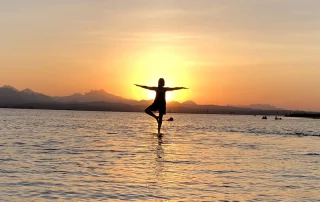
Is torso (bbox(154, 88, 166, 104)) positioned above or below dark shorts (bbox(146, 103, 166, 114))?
above

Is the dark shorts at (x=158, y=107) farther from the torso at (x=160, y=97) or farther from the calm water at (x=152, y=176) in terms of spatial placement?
the calm water at (x=152, y=176)

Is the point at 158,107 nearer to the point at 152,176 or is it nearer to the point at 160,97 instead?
the point at 160,97

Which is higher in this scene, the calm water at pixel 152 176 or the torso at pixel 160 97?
the torso at pixel 160 97

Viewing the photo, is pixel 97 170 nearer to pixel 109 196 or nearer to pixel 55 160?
pixel 55 160

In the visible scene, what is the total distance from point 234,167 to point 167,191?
5.49m

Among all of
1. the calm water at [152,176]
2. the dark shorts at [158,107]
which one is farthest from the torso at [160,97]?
the calm water at [152,176]

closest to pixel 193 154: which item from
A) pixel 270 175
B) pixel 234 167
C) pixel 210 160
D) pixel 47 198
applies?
pixel 210 160

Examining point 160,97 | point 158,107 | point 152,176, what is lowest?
point 152,176

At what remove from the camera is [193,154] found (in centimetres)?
2066

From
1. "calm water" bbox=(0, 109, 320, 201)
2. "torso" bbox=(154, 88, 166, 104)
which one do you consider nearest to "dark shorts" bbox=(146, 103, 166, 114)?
"torso" bbox=(154, 88, 166, 104)

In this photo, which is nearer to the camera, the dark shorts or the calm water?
the calm water

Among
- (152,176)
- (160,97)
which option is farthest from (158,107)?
(152,176)

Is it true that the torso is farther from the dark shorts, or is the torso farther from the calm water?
the calm water

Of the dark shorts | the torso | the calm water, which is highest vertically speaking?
the torso
